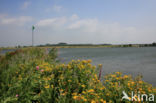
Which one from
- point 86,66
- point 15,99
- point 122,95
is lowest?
point 15,99

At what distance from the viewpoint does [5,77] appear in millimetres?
5316

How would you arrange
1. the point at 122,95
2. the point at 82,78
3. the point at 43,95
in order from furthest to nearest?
the point at 82,78 → the point at 43,95 → the point at 122,95

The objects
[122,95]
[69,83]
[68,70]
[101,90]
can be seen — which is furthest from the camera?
[68,70]

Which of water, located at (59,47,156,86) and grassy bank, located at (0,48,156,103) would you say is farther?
water, located at (59,47,156,86)

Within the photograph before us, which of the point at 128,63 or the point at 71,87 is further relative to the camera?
the point at 128,63

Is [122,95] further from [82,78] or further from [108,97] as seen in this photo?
[82,78]

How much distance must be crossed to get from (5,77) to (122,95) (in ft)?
14.5

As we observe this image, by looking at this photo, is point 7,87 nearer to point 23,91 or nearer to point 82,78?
point 23,91

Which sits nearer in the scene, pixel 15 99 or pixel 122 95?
pixel 122 95

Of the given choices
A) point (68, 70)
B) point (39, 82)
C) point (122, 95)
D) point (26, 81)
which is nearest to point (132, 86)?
point (122, 95)

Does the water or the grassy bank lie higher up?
the grassy bank

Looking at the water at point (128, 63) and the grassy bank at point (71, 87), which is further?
the water at point (128, 63)

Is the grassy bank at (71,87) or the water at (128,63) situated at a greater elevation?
the grassy bank at (71,87)

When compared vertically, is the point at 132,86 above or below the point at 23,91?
above
